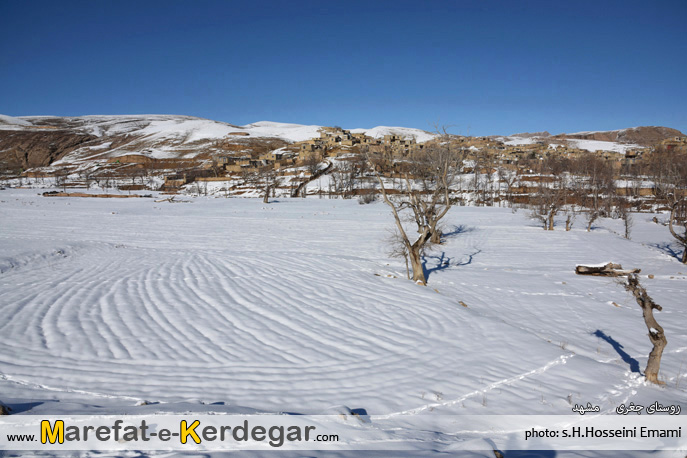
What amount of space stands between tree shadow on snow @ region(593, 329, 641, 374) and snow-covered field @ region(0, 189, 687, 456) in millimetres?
52

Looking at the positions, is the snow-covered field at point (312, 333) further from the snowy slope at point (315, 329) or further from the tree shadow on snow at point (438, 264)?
the tree shadow on snow at point (438, 264)

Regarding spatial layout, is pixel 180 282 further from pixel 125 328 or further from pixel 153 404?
pixel 153 404

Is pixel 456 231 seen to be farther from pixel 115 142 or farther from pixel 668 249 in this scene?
pixel 115 142

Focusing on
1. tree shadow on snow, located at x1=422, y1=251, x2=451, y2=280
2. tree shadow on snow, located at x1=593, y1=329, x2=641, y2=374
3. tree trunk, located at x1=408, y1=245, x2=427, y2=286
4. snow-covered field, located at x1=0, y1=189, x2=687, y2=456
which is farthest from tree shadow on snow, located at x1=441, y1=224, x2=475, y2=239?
tree shadow on snow, located at x1=593, y1=329, x2=641, y2=374

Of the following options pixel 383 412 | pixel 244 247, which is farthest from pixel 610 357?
pixel 244 247

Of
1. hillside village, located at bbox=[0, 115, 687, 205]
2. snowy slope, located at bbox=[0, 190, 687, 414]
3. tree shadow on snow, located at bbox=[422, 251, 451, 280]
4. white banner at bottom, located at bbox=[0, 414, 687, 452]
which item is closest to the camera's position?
white banner at bottom, located at bbox=[0, 414, 687, 452]

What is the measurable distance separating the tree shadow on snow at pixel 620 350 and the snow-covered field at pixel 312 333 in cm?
5

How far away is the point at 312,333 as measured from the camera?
279 inches

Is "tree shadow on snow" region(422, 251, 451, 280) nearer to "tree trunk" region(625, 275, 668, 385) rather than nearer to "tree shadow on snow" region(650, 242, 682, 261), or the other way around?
"tree trunk" region(625, 275, 668, 385)

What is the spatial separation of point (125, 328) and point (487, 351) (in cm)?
690

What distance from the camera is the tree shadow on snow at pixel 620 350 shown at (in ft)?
21.3

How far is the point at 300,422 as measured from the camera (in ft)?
12.5

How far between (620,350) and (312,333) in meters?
6.35

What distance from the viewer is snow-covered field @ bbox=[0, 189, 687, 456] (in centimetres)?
480
